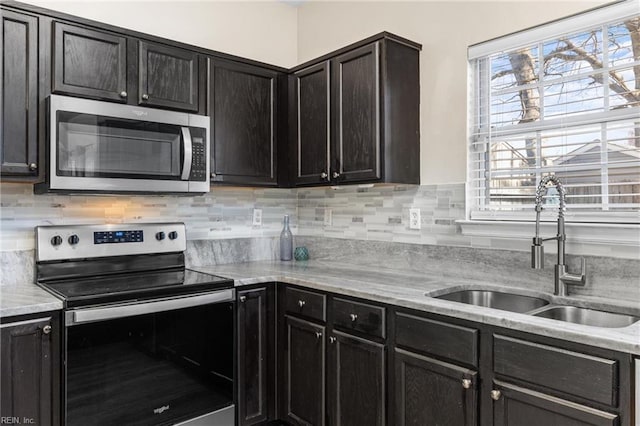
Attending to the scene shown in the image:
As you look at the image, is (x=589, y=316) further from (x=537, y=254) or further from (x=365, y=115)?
(x=365, y=115)

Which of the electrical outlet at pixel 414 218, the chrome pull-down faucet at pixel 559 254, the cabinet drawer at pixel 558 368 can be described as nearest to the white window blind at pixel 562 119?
the chrome pull-down faucet at pixel 559 254

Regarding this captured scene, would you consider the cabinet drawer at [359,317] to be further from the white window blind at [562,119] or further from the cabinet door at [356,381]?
the white window blind at [562,119]

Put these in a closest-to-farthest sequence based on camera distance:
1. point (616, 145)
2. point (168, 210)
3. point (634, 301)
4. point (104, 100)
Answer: point (634, 301), point (616, 145), point (104, 100), point (168, 210)

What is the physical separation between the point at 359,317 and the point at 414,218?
771 millimetres

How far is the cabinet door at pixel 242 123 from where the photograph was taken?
2.55m

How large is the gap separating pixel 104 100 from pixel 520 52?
2003mm

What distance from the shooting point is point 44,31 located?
79.8 inches

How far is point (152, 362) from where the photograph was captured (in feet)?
6.56

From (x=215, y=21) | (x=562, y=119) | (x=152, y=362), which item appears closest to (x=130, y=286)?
(x=152, y=362)

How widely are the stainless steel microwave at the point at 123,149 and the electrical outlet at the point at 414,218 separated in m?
1.14

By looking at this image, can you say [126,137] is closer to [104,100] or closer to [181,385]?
[104,100]

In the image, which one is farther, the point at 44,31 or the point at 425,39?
the point at 425,39

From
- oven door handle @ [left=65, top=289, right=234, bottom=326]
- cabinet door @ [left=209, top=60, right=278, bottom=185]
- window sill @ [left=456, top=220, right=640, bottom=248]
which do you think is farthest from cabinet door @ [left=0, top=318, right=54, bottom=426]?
window sill @ [left=456, top=220, right=640, bottom=248]

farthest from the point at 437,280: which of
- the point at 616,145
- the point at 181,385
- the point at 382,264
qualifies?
the point at 181,385
